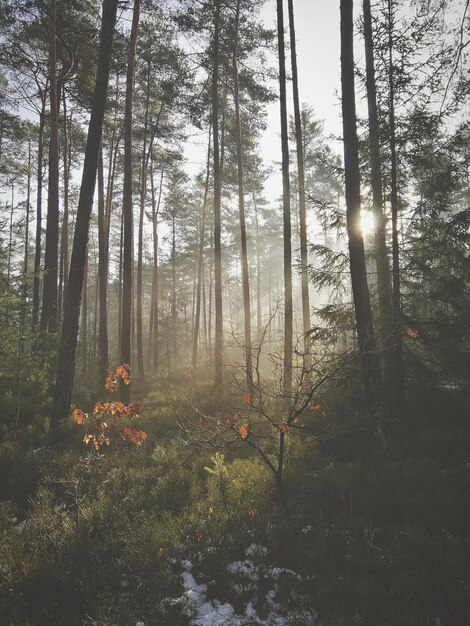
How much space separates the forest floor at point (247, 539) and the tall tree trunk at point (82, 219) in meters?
1.91

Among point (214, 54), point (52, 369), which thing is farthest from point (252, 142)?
point (52, 369)

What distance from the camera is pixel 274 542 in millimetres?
4234

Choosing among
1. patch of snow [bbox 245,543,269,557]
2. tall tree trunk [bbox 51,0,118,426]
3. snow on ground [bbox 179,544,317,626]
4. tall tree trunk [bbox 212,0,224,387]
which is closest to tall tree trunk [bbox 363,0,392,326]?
patch of snow [bbox 245,543,269,557]

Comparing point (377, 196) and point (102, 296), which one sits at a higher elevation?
Result: point (377, 196)

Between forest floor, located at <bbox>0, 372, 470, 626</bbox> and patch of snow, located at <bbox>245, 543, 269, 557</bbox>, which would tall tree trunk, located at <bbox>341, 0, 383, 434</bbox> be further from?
patch of snow, located at <bbox>245, 543, 269, 557</bbox>

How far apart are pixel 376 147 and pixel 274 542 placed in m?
8.35

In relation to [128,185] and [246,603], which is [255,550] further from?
[128,185]

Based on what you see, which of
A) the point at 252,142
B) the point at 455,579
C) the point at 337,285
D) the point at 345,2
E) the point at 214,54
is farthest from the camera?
the point at 252,142

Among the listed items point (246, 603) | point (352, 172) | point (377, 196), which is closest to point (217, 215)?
point (377, 196)

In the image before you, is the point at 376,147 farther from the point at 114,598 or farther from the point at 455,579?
the point at 114,598

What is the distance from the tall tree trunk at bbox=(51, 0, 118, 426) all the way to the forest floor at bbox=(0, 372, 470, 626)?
6.27ft

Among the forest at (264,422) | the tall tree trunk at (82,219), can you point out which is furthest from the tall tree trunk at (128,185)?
the tall tree trunk at (82,219)

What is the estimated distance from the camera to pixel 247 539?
4379 millimetres

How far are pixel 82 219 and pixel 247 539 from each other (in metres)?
7.74
